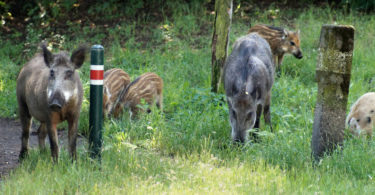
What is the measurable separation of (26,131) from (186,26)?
22.9 feet

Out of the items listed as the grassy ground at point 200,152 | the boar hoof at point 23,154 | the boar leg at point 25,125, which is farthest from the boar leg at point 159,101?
the boar hoof at point 23,154

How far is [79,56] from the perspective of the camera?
17.6 feet

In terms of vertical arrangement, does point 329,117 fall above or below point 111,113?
above

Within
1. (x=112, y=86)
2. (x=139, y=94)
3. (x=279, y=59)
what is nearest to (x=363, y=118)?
(x=139, y=94)

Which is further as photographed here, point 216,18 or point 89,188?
point 216,18

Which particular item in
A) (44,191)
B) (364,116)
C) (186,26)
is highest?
(186,26)

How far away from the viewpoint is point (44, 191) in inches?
173

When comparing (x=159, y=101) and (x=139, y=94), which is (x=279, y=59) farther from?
(x=139, y=94)

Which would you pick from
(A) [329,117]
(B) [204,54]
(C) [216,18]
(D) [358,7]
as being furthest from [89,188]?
(D) [358,7]

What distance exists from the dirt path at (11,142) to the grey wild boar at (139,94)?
1045mm

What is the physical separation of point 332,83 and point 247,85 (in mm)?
1295

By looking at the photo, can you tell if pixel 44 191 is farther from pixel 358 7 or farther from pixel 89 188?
pixel 358 7

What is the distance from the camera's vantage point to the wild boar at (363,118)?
6.16 metres

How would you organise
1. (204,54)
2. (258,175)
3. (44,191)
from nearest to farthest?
(44,191), (258,175), (204,54)
